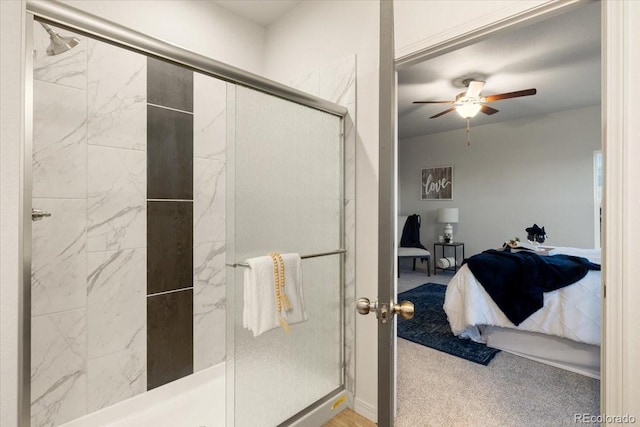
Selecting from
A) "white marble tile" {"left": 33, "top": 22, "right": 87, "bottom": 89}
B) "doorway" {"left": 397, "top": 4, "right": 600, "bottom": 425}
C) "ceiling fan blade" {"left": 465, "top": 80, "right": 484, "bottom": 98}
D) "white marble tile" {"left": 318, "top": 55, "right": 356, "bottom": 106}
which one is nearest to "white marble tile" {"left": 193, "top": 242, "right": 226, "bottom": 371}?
"white marble tile" {"left": 33, "top": 22, "right": 87, "bottom": 89}

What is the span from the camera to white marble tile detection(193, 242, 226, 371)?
2.17 meters

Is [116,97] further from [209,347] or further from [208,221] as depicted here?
[209,347]

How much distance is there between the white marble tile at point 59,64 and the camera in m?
1.60

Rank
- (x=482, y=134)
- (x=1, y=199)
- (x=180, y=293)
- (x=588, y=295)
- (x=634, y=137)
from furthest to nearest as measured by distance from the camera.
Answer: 1. (x=482, y=134)
2. (x=588, y=295)
3. (x=180, y=293)
4. (x=634, y=137)
5. (x=1, y=199)

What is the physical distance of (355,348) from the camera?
198cm

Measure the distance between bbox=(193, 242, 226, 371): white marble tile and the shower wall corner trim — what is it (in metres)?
1.18

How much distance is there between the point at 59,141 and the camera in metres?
1.65

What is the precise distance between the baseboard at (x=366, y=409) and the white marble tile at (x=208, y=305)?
98 cm

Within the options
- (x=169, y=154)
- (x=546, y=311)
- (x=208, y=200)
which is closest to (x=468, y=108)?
(x=546, y=311)

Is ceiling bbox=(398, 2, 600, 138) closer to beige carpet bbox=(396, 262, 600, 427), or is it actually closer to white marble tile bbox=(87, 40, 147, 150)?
white marble tile bbox=(87, 40, 147, 150)

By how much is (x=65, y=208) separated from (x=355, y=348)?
5.81ft

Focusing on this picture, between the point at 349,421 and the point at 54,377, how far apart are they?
5.13ft

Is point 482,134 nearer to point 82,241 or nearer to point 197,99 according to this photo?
point 197,99

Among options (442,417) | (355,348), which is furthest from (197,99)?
(442,417)
